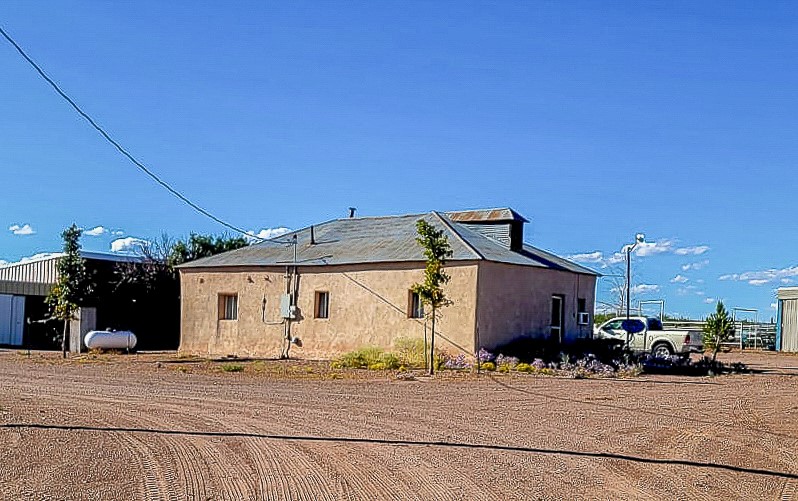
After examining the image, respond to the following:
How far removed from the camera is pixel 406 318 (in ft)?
87.1

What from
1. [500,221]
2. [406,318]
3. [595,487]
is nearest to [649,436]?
[595,487]

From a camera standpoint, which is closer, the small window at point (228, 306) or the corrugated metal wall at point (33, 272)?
the small window at point (228, 306)

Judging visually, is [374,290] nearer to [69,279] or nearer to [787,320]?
[69,279]

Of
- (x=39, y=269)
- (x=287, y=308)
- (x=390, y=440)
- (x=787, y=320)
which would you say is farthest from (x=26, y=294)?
(x=787, y=320)

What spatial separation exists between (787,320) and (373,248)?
24.6 m

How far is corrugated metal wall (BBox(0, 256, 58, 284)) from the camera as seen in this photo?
38.6m

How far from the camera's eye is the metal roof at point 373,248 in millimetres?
26938

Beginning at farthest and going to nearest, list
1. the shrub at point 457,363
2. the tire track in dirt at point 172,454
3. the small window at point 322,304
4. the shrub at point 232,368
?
the small window at point 322,304, the shrub at point 457,363, the shrub at point 232,368, the tire track in dirt at point 172,454

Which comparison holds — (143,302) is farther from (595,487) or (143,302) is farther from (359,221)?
(595,487)

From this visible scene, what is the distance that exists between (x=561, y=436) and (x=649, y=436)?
1151mm

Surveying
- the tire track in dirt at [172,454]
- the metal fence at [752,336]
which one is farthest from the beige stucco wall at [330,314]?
the metal fence at [752,336]

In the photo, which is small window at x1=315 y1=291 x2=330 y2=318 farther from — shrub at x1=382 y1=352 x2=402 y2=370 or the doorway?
the doorway

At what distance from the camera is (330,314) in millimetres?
28250

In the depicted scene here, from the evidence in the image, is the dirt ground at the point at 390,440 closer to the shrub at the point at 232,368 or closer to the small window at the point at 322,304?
the shrub at the point at 232,368
